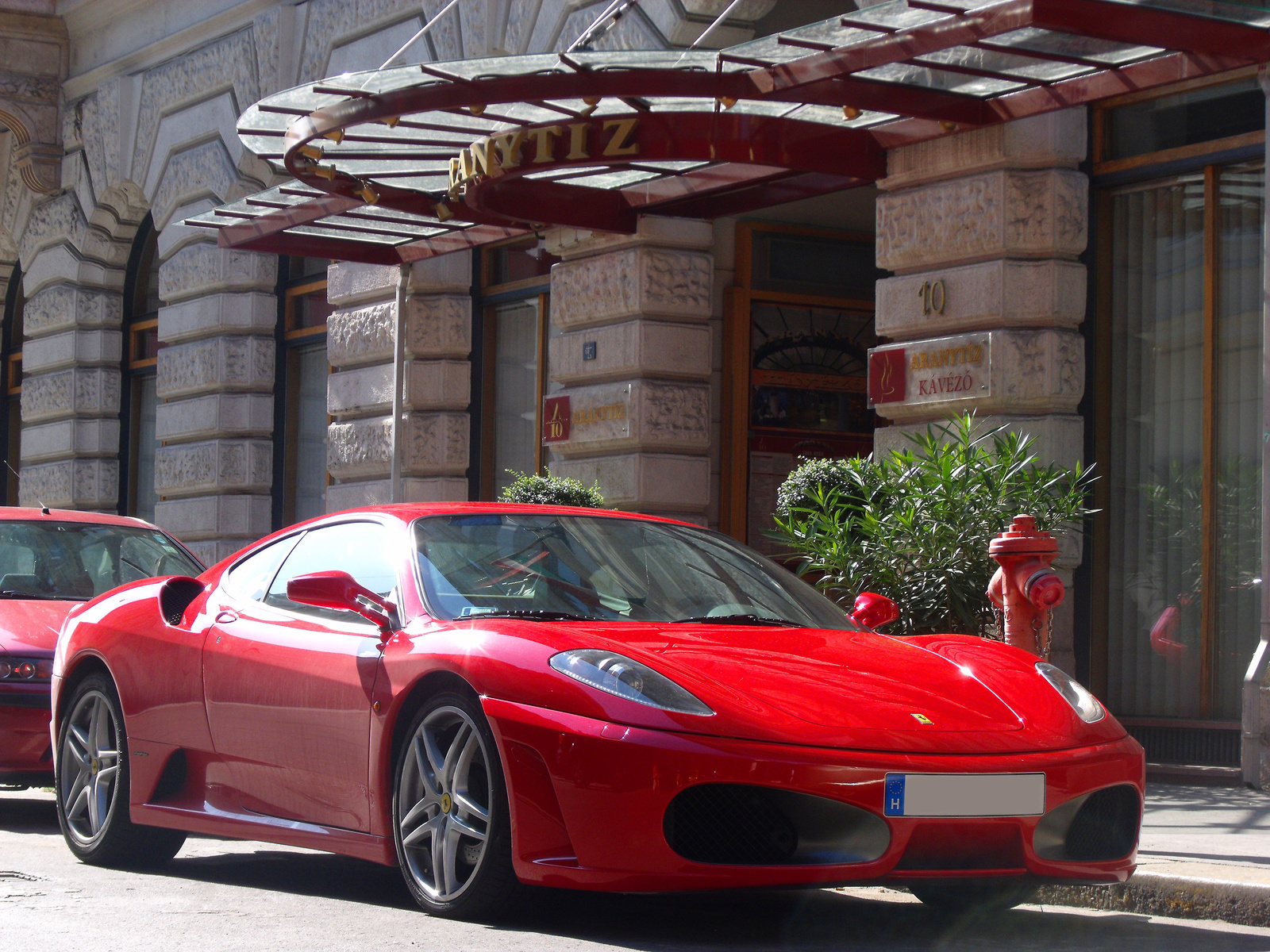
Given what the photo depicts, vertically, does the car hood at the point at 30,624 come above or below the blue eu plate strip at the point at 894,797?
above

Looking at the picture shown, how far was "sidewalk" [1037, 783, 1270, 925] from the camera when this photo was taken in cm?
552

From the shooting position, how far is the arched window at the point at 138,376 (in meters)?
22.3

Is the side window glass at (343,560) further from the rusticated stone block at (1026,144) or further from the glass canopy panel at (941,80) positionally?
the rusticated stone block at (1026,144)

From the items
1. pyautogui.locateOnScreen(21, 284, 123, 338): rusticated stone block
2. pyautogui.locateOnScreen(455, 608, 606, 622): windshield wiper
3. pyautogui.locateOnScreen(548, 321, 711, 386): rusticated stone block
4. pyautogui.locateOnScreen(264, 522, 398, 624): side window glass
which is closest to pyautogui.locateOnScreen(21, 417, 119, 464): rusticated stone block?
pyautogui.locateOnScreen(21, 284, 123, 338): rusticated stone block

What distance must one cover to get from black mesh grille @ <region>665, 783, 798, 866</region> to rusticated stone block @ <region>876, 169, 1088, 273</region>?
283 inches

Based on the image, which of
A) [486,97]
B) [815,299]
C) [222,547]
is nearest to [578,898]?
[486,97]

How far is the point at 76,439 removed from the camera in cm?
2244

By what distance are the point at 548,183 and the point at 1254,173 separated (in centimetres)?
502

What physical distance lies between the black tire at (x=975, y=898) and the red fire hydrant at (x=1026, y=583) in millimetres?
2095


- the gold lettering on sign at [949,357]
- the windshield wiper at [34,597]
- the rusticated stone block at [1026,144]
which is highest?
the rusticated stone block at [1026,144]

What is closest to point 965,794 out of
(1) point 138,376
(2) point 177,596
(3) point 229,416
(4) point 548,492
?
(2) point 177,596

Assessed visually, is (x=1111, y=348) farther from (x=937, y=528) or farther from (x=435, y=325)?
(x=435, y=325)

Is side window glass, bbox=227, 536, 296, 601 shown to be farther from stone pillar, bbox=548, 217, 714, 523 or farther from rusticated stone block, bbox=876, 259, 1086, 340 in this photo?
stone pillar, bbox=548, 217, 714, 523

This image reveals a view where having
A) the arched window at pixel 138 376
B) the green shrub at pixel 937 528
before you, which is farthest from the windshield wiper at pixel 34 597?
the arched window at pixel 138 376
